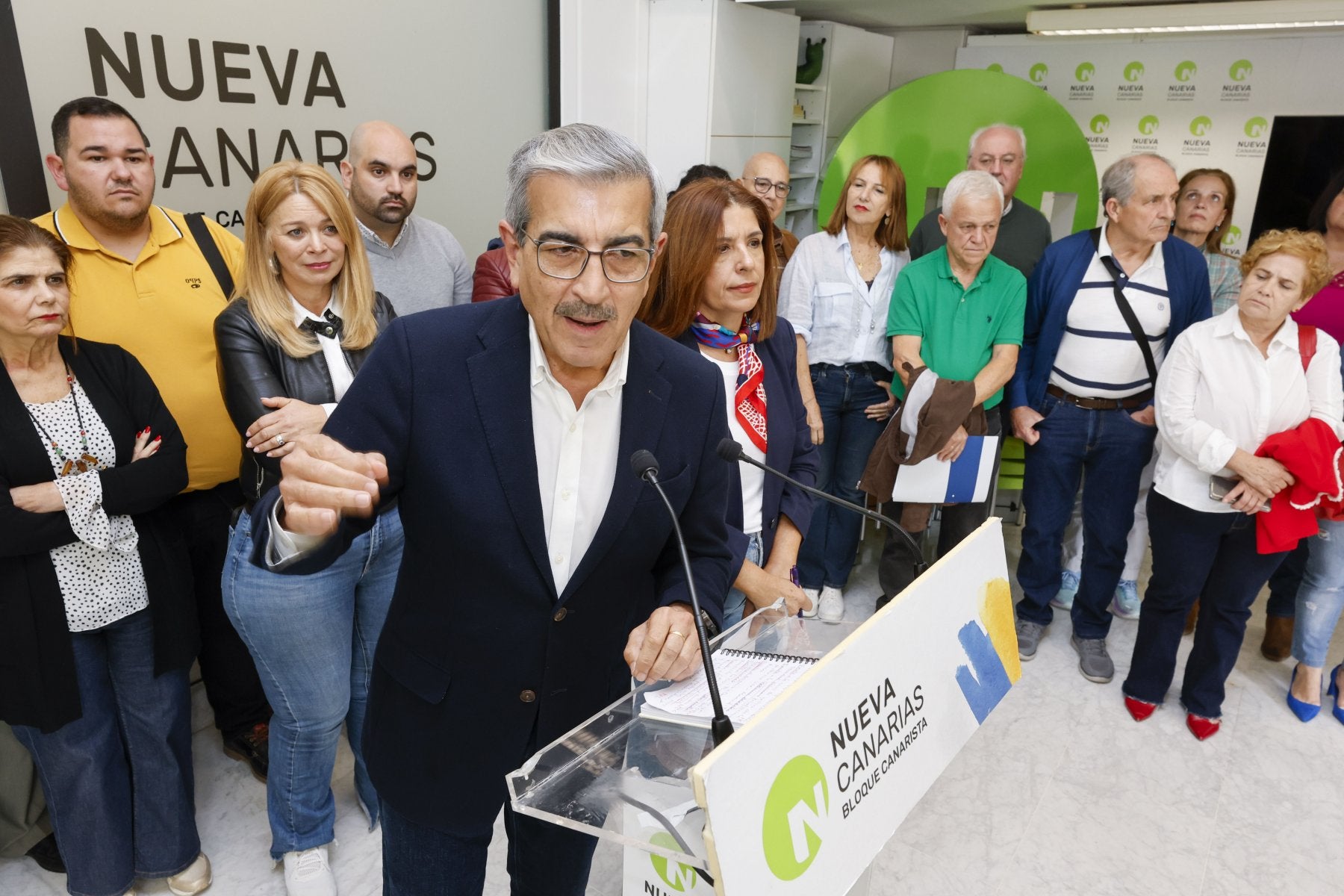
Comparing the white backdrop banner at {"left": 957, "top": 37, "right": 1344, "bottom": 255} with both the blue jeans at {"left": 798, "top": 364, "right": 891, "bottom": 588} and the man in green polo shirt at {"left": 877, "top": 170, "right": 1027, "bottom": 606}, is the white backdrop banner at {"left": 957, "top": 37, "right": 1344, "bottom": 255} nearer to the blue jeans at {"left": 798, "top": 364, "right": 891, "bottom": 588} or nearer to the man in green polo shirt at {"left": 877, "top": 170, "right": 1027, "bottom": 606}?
the man in green polo shirt at {"left": 877, "top": 170, "right": 1027, "bottom": 606}

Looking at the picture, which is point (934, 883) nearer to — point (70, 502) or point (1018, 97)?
point (70, 502)

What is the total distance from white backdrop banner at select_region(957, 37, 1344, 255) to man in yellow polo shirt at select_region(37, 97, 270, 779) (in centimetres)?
439

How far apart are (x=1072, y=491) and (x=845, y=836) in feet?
8.85

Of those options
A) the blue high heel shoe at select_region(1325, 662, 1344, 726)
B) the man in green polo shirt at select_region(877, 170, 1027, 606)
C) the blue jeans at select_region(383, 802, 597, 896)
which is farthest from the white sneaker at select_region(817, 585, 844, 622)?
the blue jeans at select_region(383, 802, 597, 896)

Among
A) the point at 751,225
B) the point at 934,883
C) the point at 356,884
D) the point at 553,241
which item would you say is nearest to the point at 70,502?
the point at 356,884

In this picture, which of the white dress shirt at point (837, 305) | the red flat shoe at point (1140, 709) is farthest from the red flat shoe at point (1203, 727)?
the white dress shirt at point (837, 305)

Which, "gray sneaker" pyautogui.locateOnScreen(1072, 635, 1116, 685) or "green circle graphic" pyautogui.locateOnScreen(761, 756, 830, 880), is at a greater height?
"green circle graphic" pyautogui.locateOnScreen(761, 756, 830, 880)

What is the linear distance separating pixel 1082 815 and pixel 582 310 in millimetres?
2350

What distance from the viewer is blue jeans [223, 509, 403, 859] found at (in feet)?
6.26

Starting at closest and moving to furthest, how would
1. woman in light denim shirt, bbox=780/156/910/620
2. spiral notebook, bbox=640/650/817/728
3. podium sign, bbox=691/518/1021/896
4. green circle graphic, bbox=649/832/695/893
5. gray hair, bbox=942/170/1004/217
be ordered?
1. podium sign, bbox=691/518/1021/896
2. spiral notebook, bbox=640/650/817/728
3. green circle graphic, bbox=649/832/695/893
4. gray hair, bbox=942/170/1004/217
5. woman in light denim shirt, bbox=780/156/910/620

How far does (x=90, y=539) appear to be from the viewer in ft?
6.28

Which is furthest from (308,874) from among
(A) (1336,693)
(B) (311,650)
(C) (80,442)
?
(A) (1336,693)

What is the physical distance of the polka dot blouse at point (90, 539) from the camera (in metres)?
1.89

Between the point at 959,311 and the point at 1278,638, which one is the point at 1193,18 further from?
the point at 1278,638
